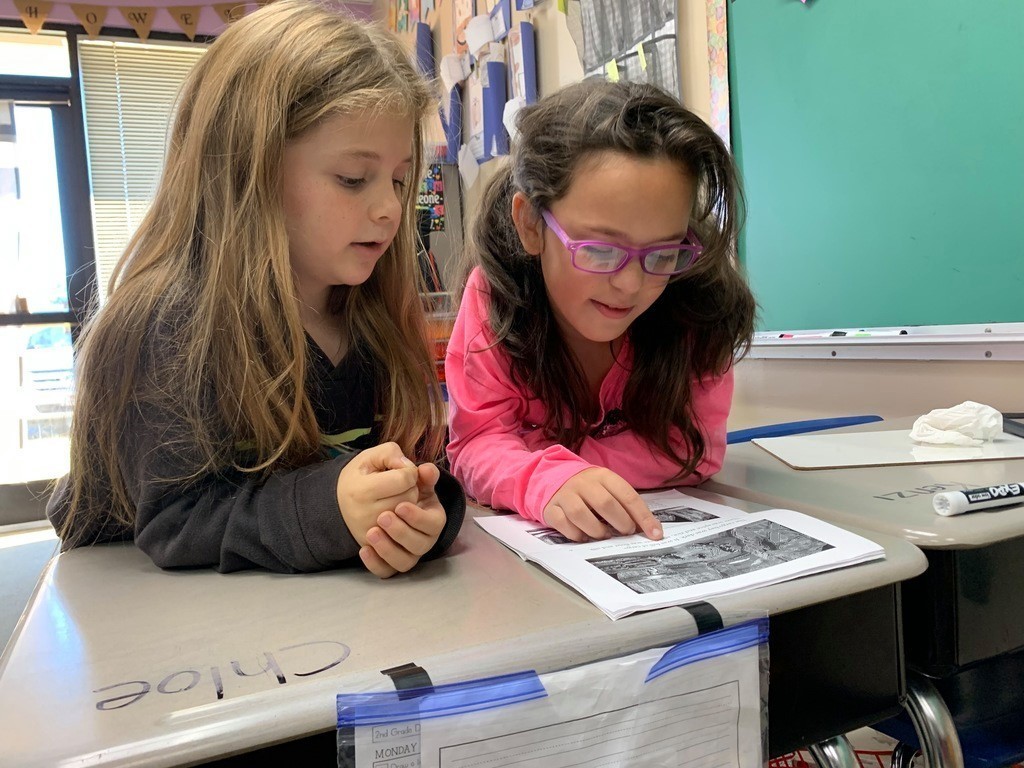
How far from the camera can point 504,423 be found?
2.98 ft

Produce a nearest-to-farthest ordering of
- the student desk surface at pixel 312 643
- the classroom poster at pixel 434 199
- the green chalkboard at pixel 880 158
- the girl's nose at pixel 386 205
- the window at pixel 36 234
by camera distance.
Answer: the student desk surface at pixel 312 643, the girl's nose at pixel 386 205, the green chalkboard at pixel 880 158, the classroom poster at pixel 434 199, the window at pixel 36 234

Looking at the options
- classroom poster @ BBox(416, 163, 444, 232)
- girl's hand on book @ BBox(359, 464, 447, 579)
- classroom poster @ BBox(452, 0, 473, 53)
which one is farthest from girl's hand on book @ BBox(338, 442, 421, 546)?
classroom poster @ BBox(452, 0, 473, 53)

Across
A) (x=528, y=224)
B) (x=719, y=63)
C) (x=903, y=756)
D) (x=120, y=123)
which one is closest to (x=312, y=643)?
(x=528, y=224)

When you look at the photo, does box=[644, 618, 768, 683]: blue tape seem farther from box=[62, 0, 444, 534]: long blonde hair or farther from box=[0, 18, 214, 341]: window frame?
box=[0, 18, 214, 341]: window frame

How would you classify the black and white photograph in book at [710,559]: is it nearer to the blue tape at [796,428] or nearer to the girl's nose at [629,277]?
the girl's nose at [629,277]

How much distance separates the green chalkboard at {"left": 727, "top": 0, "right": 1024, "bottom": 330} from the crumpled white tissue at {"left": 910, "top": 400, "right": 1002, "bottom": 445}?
24cm

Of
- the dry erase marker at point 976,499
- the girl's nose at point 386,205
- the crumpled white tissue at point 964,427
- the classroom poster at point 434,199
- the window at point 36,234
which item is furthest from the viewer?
the window at point 36,234

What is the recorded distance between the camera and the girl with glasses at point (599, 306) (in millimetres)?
811

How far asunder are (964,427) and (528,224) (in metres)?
0.57

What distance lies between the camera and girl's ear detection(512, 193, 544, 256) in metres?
0.91

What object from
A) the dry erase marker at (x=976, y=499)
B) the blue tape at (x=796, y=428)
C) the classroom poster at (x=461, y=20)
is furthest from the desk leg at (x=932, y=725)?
the classroom poster at (x=461, y=20)

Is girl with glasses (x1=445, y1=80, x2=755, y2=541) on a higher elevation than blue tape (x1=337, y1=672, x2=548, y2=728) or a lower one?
higher

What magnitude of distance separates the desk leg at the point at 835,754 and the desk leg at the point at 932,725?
62 mm

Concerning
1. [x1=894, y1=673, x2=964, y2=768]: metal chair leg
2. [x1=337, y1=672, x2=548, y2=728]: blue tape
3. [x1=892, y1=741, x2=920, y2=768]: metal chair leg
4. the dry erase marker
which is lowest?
[x1=892, y1=741, x2=920, y2=768]: metal chair leg
